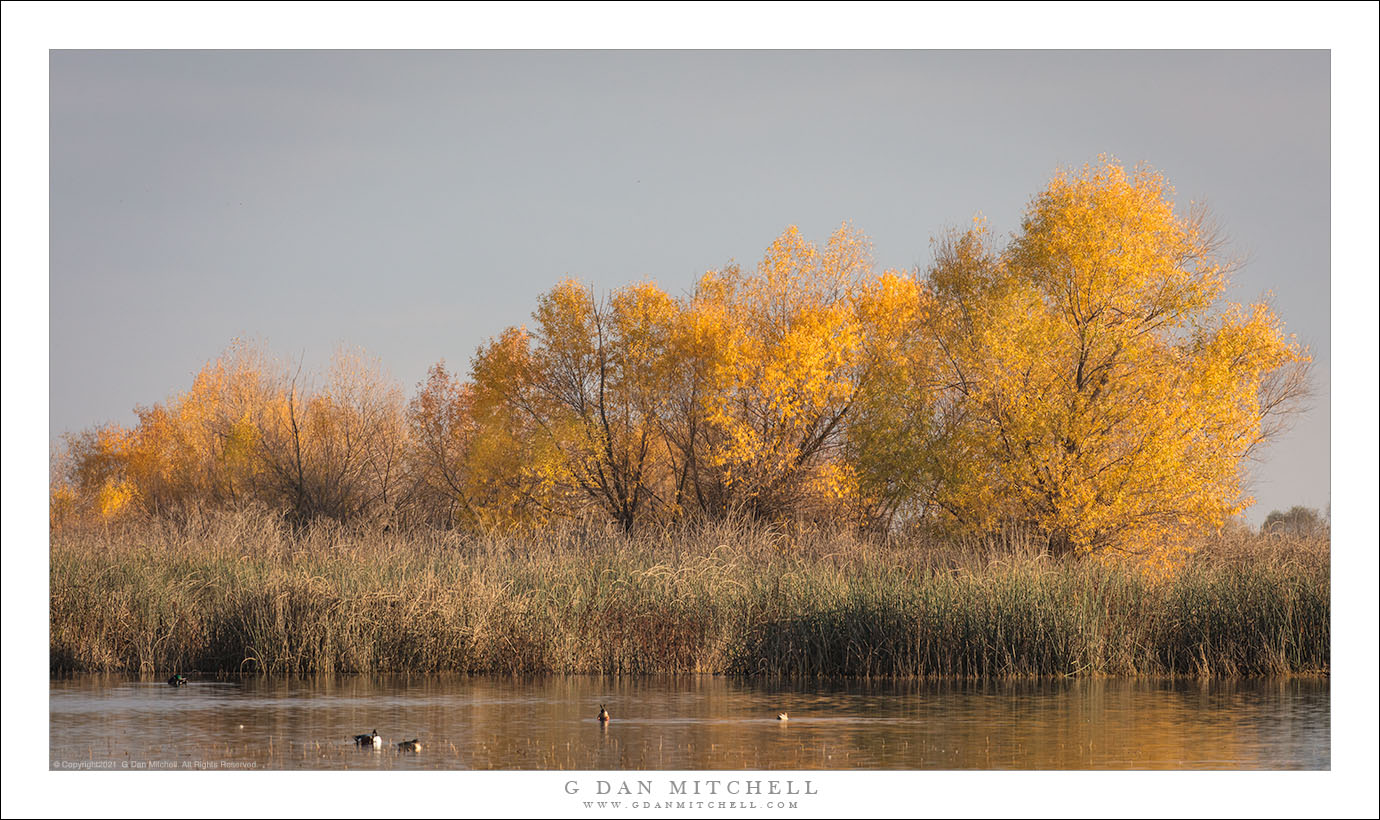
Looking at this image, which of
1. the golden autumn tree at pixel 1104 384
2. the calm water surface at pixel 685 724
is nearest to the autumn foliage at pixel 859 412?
the golden autumn tree at pixel 1104 384

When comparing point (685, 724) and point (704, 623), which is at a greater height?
point (704, 623)

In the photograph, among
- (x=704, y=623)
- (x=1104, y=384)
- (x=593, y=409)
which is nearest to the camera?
(x=704, y=623)

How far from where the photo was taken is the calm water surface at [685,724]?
1281 cm

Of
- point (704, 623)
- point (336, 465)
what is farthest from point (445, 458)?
point (704, 623)

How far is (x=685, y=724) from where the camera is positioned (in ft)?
48.4

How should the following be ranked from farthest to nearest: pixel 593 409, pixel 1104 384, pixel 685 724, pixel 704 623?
pixel 593 409 < pixel 1104 384 < pixel 704 623 < pixel 685 724

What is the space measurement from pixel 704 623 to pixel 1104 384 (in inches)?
514

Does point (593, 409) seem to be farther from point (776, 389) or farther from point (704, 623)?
point (704, 623)

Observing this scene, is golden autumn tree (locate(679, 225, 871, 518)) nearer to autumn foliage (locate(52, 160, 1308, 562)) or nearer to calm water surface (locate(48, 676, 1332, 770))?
autumn foliage (locate(52, 160, 1308, 562))

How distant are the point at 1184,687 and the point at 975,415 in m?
12.0

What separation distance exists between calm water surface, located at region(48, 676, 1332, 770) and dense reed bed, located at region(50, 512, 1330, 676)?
694 mm

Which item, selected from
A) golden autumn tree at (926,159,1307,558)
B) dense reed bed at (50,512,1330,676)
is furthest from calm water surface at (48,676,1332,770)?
golden autumn tree at (926,159,1307,558)

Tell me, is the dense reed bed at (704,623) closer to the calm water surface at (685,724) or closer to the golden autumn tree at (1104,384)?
the calm water surface at (685,724)

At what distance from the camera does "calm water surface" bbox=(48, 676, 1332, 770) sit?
1281 centimetres
